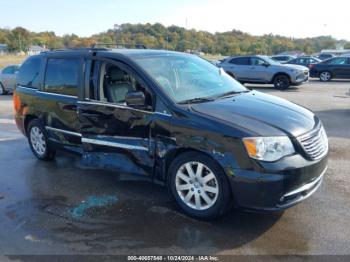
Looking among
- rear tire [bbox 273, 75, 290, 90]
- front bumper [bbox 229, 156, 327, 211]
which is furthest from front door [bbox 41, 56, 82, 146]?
rear tire [bbox 273, 75, 290, 90]

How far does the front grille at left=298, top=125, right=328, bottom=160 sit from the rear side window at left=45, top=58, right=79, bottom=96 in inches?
122

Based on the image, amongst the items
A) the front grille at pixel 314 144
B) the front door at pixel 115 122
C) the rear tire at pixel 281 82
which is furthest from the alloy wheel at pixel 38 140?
the rear tire at pixel 281 82

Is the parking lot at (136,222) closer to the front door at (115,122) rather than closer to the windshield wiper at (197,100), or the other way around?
the front door at (115,122)

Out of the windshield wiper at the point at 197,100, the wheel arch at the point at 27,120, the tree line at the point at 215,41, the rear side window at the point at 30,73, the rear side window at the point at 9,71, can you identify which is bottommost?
the wheel arch at the point at 27,120

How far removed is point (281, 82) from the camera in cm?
1805

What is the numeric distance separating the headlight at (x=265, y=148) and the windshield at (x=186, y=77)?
1046mm

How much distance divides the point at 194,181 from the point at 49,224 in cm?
163

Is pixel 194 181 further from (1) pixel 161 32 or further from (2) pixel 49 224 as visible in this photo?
(1) pixel 161 32

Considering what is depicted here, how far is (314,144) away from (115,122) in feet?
7.63

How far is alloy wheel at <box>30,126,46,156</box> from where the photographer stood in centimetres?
636

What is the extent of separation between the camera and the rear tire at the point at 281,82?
17953 mm

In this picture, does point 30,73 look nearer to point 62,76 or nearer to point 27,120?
point 27,120

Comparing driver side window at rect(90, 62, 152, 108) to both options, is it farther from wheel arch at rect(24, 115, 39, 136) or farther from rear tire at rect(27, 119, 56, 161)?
wheel arch at rect(24, 115, 39, 136)

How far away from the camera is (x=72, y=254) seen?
3.51 meters
